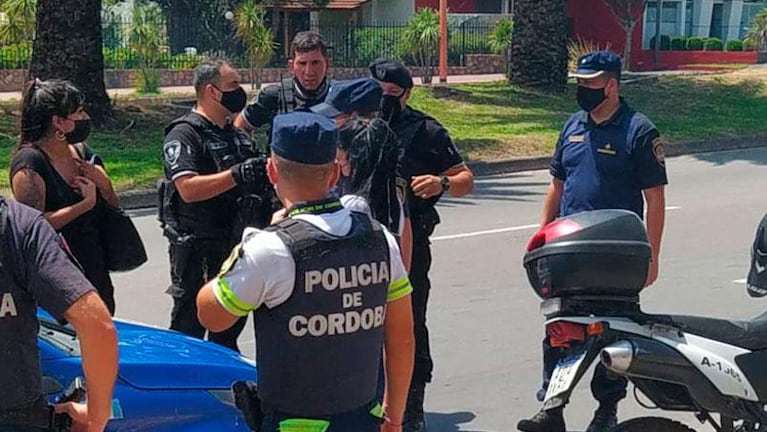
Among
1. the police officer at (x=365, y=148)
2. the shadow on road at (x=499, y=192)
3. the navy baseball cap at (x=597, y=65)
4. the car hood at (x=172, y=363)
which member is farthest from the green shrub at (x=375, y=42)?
the car hood at (x=172, y=363)

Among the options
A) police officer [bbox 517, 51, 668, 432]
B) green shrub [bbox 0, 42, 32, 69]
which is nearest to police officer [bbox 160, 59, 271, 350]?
police officer [bbox 517, 51, 668, 432]

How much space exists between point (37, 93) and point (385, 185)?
1.33 m

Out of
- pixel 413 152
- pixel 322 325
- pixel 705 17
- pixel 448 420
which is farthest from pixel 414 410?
pixel 705 17

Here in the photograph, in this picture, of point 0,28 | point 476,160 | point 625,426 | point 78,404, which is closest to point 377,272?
point 78,404

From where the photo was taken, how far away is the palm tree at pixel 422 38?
28.6m

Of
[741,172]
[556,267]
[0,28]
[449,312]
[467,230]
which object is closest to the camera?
[556,267]

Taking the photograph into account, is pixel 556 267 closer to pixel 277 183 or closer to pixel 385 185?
pixel 385 185

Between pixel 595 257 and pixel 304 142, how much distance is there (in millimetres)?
1437

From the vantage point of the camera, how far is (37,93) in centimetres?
404

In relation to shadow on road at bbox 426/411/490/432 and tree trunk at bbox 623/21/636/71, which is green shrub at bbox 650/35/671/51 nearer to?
tree trunk at bbox 623/21/636/71

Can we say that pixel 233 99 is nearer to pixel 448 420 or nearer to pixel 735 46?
pixel 448 420

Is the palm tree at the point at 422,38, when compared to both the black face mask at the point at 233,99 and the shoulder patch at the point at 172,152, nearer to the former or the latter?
the black face mask at the point at 233,99

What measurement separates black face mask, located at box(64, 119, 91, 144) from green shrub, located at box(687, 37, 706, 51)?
39380 mm

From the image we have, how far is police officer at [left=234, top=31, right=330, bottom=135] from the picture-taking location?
18.2 ft
